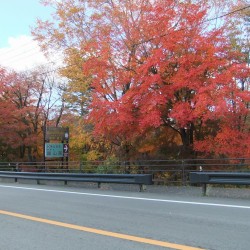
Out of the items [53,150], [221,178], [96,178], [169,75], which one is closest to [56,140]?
[53,150]

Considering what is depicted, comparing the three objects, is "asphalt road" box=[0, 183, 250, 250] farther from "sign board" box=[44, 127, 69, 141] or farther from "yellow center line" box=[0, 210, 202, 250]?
"sign board" box=[44, 127, 69, 141]

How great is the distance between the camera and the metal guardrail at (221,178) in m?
10.4

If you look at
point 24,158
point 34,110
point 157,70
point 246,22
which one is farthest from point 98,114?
point 24,158

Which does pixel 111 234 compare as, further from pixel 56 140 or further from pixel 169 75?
pixel 56 140

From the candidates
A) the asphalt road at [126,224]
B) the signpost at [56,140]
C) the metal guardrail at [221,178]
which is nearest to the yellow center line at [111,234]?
the asphalt road at [126,224]

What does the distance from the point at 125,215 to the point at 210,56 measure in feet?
29.6

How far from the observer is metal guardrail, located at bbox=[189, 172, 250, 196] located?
10.4m

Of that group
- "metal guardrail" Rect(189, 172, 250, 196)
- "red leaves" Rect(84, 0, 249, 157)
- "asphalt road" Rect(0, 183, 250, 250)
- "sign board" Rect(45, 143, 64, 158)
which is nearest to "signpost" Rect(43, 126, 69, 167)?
"sign board" Rect(45, 143, 64, 158)

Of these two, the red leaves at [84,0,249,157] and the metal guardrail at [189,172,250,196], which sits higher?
the red leaves at [84,0,249,157]

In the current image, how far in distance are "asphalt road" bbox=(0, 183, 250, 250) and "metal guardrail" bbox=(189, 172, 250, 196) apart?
94cm

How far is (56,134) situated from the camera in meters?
25.5

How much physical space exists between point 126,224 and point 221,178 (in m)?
5.08

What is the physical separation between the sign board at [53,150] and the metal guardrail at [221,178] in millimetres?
15335

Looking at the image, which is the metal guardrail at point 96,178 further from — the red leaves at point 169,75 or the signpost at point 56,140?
the signpost at point 56,140
